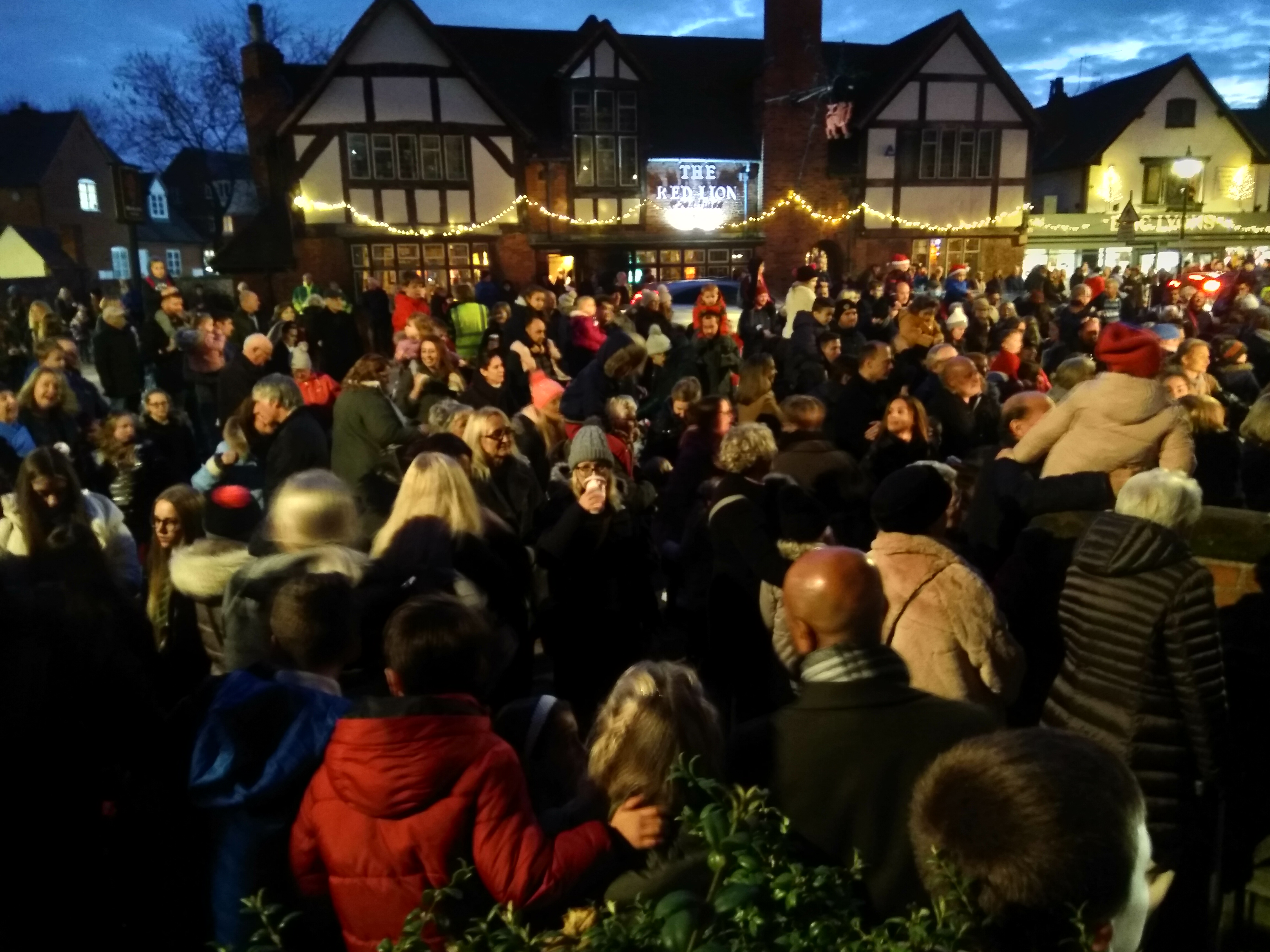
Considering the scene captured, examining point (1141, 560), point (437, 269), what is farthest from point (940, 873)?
point (437, 269)

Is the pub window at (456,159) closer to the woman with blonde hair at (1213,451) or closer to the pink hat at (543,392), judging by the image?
the pink hat at (543,392)

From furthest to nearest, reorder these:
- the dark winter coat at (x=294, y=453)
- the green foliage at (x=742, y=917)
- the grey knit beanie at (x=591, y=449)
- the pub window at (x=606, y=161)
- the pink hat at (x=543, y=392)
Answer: the pub window at (x=606, y=161) → the pink hat at (x=543, y=392) → the dark winter coat at (x=294, y=453) → the grey knit beanie at (x=591, y=449) → the green foliage at (x=742, y=917)

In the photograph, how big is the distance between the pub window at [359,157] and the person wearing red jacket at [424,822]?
22897mm

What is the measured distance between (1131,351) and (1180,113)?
107 feet

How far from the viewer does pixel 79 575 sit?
3820 millimetres

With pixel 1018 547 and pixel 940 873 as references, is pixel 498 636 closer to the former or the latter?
pixel 940 873

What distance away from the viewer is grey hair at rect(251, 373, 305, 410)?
6.08 meters

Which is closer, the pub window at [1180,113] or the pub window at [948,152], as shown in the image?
the pub window at [948,152]

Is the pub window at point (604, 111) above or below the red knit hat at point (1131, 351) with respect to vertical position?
above

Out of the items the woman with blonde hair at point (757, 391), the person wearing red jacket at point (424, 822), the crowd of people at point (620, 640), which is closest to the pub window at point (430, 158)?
the crowd of people at point (620, 640)

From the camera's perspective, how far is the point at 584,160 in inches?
979

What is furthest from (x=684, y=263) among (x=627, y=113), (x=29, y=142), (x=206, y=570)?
(x=29, y=142)

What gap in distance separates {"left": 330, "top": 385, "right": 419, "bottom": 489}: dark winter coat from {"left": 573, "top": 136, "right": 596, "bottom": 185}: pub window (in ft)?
65.9

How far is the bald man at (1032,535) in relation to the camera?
4.11m
